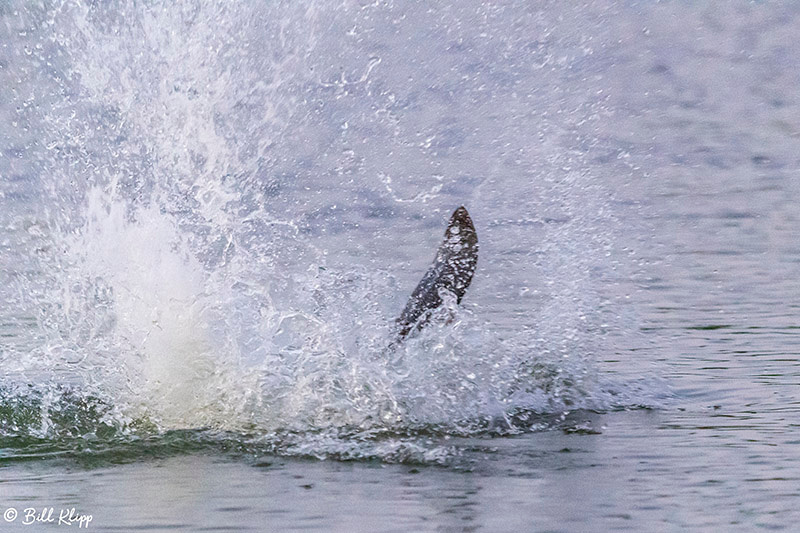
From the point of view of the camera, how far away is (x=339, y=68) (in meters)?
16.9

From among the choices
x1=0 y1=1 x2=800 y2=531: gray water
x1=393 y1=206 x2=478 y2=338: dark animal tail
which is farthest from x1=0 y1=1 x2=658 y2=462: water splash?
x1=393 y1=206 x2=478 y2=338: dark animal tail

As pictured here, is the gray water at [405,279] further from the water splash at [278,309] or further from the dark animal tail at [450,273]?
the dark animal tail at [450,273]

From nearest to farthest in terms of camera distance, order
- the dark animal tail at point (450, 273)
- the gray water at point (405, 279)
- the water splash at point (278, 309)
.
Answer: the gray water at point (405, 279)
the water splash at point (278, 309)
the dark animal tail at point (450, 273)

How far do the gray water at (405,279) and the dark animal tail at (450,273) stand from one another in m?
0.18

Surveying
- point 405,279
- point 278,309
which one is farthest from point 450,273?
point 405,279

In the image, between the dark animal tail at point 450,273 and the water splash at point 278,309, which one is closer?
the water splash at point 278,309

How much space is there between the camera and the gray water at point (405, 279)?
5.48 meters

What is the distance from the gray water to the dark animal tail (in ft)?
0.59

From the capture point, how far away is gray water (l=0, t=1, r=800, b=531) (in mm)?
5477

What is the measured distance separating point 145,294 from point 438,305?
156cm

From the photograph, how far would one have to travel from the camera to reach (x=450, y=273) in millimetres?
7586

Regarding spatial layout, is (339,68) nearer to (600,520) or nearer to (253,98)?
(253,98)

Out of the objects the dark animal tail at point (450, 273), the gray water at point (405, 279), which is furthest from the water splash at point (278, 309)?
the dark animal tail at point (450, 273)

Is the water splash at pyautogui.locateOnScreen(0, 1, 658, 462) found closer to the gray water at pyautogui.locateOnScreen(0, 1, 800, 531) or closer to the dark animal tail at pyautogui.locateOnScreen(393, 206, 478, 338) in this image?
the gray water at pyautogui.locateOnScreen(0, 1, 800, 531)
